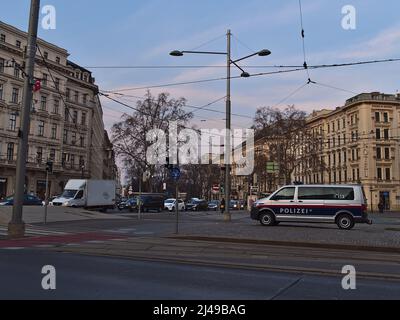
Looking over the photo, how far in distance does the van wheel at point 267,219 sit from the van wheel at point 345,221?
2994 mm

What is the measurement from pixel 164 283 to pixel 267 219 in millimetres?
15070

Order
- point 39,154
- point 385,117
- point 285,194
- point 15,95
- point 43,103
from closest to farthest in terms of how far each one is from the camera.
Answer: point 285,194, point 15,95, point 39,154, point 43,103, point 385,117

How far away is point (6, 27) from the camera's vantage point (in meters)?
66.1

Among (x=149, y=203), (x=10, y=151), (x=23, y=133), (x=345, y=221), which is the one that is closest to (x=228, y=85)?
Result: (x=345, y=221)

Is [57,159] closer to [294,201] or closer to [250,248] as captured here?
→ [294,201]

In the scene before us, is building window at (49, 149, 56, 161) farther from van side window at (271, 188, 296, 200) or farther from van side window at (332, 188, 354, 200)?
van side window at (332, 188, 354, 200)

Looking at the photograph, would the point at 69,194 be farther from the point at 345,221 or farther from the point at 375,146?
the point at 375,146

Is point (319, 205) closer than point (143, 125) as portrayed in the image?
Yes

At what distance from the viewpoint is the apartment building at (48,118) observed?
→ 6656 centimetres

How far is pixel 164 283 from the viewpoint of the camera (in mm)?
8008

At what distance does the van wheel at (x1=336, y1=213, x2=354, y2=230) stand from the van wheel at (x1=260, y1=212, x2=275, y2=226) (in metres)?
2.99

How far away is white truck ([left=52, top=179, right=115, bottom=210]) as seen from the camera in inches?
1693

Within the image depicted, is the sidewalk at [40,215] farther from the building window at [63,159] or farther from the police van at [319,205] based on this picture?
the building window at [63,159]
